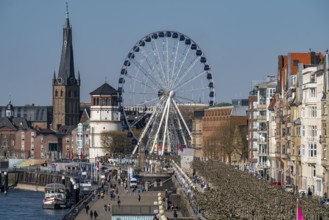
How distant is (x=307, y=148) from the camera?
84.2m

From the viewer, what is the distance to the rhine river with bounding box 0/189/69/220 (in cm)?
10419

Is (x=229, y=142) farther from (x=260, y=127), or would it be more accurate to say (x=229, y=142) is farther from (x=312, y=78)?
(x=312, y=78)

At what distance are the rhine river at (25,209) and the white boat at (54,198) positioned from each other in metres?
0.87

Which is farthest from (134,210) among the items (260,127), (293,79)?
(260,127)

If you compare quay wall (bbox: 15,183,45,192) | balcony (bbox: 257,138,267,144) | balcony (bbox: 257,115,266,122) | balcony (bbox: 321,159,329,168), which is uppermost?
balcony (bbox: 257,115,266,122)

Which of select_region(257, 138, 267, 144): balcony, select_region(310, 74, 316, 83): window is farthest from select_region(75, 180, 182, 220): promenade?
select_region(310, 74, 316, 83): window

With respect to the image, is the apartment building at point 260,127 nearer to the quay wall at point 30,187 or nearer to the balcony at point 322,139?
the balcony at point 322,139

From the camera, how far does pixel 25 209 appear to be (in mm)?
115062

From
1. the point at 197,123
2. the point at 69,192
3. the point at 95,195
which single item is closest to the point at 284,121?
the point at 95,195

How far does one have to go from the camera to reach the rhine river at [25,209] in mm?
104188

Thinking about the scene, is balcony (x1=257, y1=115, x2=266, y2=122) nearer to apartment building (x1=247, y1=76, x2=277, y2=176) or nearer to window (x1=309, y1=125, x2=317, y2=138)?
apartment building (x1=247, y1=76, x2=277, y2=176)

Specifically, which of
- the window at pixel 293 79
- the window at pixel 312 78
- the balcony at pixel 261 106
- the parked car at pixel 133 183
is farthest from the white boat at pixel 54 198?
the window at pixel 312 78

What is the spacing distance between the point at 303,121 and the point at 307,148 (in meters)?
2.24

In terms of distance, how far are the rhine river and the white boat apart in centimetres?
87
